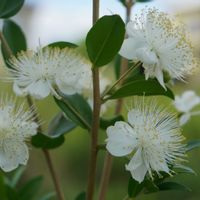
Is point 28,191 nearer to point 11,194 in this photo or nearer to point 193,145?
point 11,194

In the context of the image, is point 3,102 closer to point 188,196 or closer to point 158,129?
point 158,129

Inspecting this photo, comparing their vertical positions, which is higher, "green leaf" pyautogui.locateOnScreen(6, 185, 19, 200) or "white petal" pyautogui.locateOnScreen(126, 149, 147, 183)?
"white petal" pyautogui.locateOnScreen(126, 149, 147, 183)

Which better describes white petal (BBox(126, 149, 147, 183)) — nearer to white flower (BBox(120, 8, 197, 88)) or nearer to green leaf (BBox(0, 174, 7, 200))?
white flower (BBox(120, 8, 197, 88))

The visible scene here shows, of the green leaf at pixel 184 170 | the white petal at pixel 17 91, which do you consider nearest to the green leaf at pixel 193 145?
the green leaf at pixel 184 170

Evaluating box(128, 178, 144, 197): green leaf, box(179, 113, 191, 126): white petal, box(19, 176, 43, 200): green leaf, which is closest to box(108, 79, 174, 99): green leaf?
box(128, 178, 144, 197): green leaf

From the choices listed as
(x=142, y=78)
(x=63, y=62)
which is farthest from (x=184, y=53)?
(x=63, y=62)
